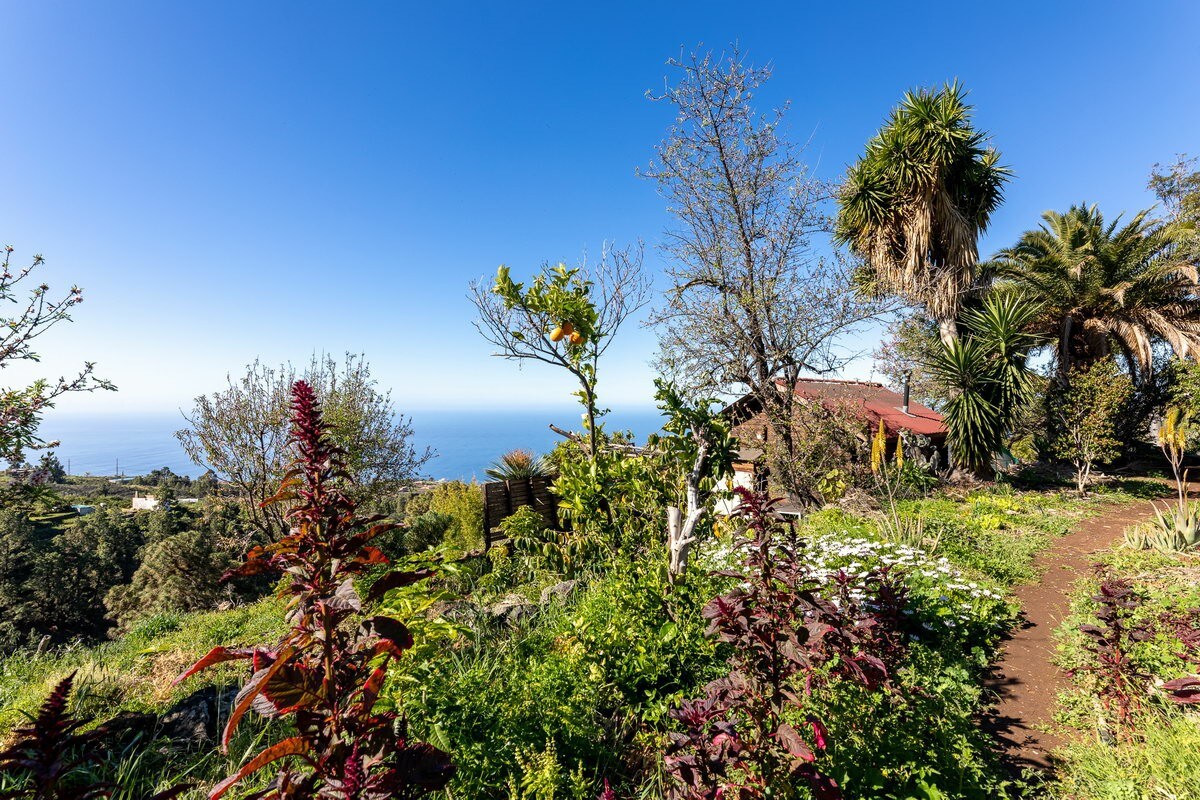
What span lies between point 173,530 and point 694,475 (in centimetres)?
2111

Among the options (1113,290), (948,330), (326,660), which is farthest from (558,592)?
(1113,290)

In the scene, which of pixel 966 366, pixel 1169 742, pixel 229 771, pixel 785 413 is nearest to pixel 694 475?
pixel 1169 742

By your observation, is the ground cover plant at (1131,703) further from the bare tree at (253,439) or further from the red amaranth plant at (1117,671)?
the bare tree at (253,439)

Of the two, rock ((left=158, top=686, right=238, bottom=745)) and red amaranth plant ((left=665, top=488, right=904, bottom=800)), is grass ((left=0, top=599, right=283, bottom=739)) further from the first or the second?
red amaranth plant ((left=665, top=488, right=904, bottom=800))

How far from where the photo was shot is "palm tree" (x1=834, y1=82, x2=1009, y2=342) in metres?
12.8

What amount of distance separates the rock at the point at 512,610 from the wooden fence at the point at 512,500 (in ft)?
8.89

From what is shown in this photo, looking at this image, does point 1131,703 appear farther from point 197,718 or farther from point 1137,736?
point 197,718

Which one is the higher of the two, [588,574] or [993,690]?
[588,574]

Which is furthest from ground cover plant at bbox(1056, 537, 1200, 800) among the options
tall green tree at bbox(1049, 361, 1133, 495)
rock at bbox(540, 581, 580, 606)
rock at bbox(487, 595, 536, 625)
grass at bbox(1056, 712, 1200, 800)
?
tall green tree at bbox(1049, 361, 1133, 495)

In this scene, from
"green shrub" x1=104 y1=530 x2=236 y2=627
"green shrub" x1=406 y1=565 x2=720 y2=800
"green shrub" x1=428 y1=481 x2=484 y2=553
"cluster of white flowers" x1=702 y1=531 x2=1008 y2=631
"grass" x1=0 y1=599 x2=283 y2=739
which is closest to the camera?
"green shrub" x1=406 y1=565 x2=720 y2=800

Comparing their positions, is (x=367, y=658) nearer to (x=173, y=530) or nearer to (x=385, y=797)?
(x=385, y=797)

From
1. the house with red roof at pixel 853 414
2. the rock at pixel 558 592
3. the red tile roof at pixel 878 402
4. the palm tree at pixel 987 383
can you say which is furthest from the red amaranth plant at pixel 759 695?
the palm tree at pixel 987 383

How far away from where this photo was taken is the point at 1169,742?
110 inches

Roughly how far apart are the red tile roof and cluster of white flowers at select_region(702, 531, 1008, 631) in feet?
12.7
